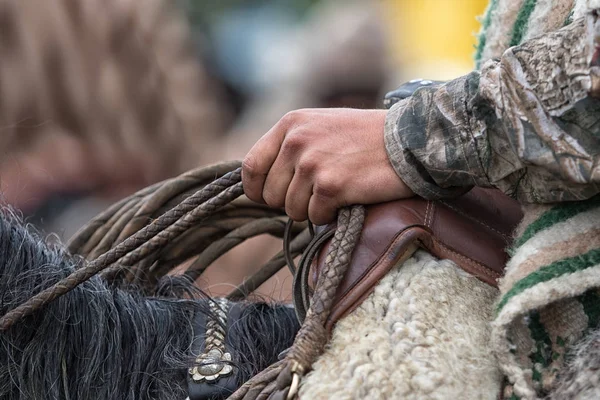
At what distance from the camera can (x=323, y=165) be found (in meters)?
1.01

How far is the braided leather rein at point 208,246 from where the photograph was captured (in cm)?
90

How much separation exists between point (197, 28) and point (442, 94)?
444 centimetres

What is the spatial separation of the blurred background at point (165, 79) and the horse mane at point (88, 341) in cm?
72

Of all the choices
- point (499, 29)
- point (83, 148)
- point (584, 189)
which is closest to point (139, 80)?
point (83, 148)

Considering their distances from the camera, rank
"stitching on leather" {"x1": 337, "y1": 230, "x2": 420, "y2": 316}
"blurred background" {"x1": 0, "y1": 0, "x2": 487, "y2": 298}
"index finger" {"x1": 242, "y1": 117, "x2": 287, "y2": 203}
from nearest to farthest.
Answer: "stitching on leather" {"x1": 337, "y1": 230, "x2": 420, "y2": 316} → "index finger" {"x1": 242, "y1": 117, "x2": 287, "y2": 203} → "blurred background" {"x1": 0, "y1": 0, "x2": 487, "y2": 298}

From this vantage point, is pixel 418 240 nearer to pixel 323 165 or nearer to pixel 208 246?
pixel 323 165

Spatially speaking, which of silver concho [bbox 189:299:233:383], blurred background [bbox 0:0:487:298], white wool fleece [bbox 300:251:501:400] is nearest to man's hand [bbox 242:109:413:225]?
white wool fleece [bbox 300:251:501:400]

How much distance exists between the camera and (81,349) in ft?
3.58

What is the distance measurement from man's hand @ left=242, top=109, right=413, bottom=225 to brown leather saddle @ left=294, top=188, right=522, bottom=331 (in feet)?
0.11

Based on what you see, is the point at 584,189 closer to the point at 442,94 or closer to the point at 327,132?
the point at 442,94

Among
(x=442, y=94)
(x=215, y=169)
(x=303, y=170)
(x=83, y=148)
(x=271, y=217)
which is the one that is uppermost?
(x=442, y=94)

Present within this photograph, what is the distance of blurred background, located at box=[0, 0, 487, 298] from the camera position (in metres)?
3.06

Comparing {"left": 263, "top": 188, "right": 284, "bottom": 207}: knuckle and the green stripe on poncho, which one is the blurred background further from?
the green stripe on poncho

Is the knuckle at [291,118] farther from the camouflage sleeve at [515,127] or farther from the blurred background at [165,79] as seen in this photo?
the blurred background at [165,79]
